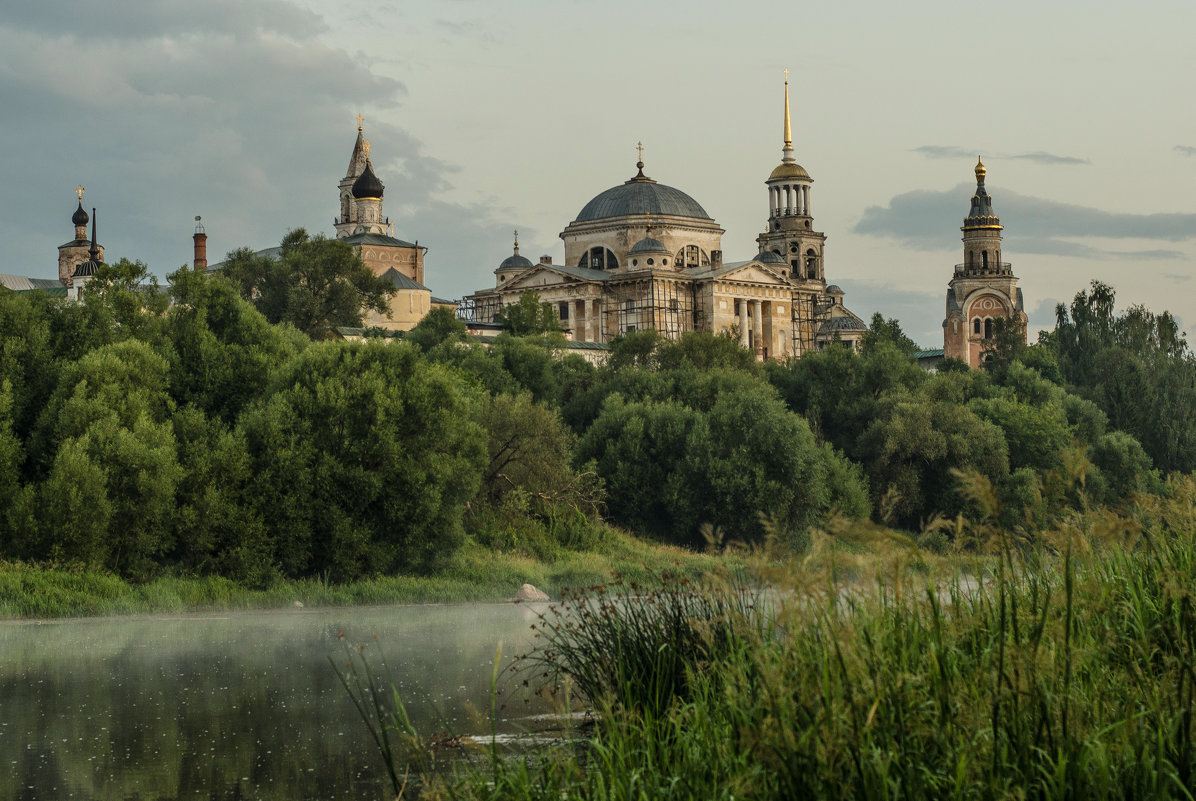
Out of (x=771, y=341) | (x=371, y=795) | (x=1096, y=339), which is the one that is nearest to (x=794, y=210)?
(x=771, y=341)

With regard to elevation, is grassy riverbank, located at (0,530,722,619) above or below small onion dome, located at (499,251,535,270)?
below

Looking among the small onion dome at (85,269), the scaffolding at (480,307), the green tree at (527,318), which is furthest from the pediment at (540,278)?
the small onion dome at (85,269)

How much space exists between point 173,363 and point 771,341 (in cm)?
5485

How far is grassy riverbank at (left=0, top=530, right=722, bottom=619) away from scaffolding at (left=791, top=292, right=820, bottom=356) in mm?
51280

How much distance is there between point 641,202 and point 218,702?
2739 inches

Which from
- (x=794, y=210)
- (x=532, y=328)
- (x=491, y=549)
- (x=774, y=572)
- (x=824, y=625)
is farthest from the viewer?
(x=794, y=210)

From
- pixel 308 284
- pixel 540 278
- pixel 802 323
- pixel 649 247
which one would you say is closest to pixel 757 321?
pixel 802 323

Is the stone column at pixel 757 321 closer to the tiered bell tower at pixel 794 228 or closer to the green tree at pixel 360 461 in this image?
the tiered bell tower at pixel 794 228

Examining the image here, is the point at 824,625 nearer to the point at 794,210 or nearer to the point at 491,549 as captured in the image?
the point at 491,549

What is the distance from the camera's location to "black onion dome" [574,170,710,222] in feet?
274

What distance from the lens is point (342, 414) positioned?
93.2 ft

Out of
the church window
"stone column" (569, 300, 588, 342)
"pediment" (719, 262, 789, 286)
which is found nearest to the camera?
"pediment" (719, 262, 789, 286)

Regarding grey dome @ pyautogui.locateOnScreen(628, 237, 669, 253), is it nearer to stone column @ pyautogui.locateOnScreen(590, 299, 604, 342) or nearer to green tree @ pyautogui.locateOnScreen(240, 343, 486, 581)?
stone column @ pyautogui.locateOnScreen(590, 299, 604, 342)

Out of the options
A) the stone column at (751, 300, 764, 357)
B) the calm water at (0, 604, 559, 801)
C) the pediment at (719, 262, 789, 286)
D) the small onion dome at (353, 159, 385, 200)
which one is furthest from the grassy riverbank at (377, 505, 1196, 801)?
the stone column at (751, 300, 764, 357)
